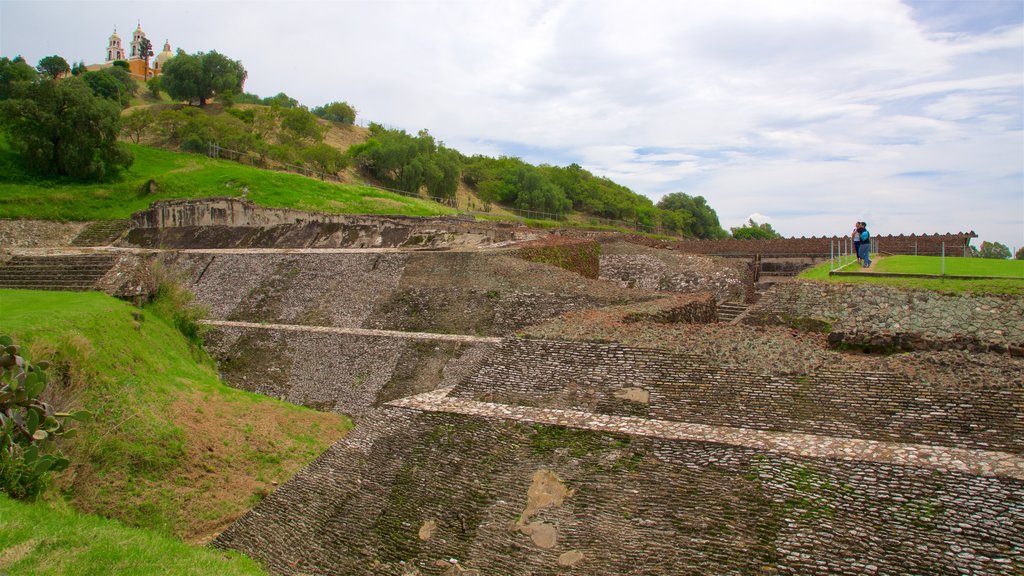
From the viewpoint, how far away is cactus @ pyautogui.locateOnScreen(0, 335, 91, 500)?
7298 mm

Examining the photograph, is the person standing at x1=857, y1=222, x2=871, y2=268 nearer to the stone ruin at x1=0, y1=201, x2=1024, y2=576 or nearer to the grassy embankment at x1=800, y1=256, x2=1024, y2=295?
the grassy embankment at x1=800, y1=256, x2=1024, y2=295

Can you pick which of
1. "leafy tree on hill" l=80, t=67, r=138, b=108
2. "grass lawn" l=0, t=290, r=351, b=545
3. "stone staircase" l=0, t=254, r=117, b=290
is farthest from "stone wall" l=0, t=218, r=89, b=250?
"leafy tree on hill" l=80, t=67, r=138, b=108

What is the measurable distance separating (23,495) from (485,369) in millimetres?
6567

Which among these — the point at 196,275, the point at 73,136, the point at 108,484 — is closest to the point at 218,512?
the point at 108,484

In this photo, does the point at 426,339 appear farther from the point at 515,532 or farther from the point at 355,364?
the point at 515,532

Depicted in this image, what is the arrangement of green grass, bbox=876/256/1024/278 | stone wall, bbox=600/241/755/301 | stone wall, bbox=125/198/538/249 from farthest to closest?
1. stone wall, bbox=125/198/538/249
2. stone wall, bbox=600/241/755/301
3. green grass, bbox=876/256/1024/278

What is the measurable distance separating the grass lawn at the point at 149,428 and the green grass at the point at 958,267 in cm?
1384

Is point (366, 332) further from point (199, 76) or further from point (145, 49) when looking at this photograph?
point (145, 49)

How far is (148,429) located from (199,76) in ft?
188

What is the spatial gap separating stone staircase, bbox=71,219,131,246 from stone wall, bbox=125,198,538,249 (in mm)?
840

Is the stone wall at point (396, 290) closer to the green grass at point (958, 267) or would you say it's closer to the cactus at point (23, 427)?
the green grass at point (958, 267)

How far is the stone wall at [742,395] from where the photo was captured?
24.1 ft

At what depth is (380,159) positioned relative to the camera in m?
51.7

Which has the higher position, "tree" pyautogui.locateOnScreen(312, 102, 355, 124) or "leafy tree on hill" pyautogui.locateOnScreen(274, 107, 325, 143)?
"tree" pyautogui.locateOnScreen(312, 102, 355, 124)
